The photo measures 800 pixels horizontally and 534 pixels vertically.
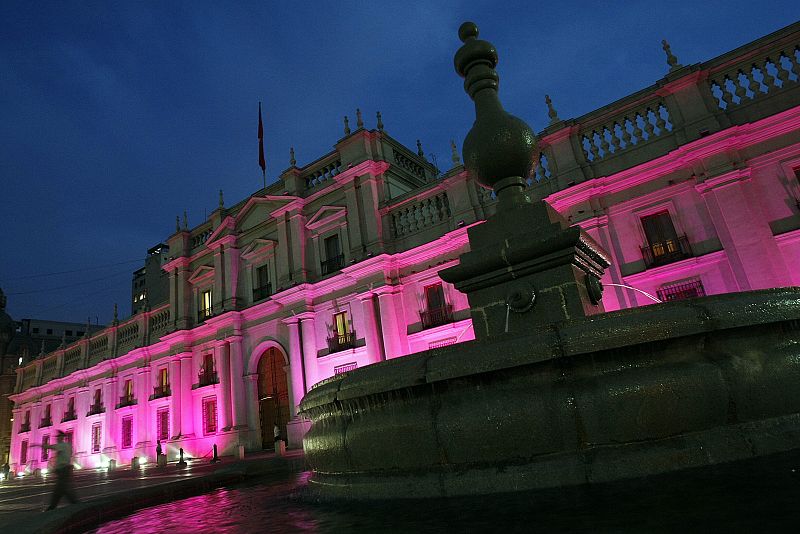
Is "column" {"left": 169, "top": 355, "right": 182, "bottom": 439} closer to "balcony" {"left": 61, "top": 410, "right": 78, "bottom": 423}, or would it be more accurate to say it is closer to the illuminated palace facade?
the illuminated palace facade

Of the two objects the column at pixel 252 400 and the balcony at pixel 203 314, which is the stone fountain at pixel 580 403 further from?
the balcony at pixel 203 314

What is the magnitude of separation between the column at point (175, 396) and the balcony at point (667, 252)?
23.9 m

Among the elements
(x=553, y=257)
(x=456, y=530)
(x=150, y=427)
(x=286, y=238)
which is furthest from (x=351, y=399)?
(x=150, y=427)

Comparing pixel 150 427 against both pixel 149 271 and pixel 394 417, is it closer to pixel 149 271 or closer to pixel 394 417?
pixel 149 271

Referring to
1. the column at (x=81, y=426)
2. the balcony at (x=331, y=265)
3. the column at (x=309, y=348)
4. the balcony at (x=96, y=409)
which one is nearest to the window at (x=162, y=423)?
the balcony at (x=96, y=409)

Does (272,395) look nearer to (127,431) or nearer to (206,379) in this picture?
(206,379)

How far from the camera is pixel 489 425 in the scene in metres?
2.93

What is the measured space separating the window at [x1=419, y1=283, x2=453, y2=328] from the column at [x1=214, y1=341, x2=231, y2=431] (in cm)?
1171

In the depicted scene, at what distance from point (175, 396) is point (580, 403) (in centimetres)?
2758

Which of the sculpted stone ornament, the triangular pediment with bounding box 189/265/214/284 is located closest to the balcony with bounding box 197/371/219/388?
the triangular pediment with bounding box 189/265/214/284

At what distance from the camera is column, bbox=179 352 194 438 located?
977 inches

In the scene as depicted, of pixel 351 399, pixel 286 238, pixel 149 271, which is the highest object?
pixel 149 271

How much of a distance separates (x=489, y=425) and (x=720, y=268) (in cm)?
1317

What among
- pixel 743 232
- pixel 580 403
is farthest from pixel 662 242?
pixel 580 403
